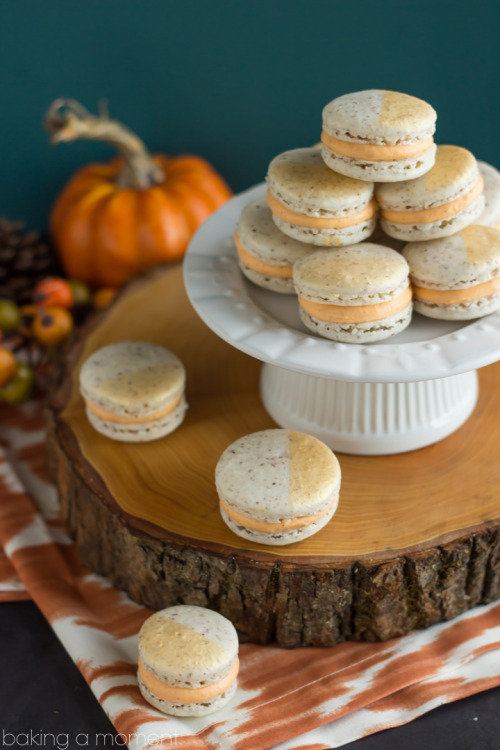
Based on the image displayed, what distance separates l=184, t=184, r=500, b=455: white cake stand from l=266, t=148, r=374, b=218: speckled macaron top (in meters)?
0.29

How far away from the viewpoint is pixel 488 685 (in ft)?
6.60

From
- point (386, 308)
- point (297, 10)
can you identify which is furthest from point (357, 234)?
point (297, 10)

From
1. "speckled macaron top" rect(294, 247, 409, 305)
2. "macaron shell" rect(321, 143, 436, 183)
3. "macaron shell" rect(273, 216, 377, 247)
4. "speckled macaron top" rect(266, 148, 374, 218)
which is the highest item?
"macaron shell" rect(321, 143, 436, 183)

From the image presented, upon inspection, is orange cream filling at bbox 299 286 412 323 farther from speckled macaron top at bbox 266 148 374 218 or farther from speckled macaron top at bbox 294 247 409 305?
speckled macaron top at bbox 266 148 374 218

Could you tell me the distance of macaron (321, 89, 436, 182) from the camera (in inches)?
74.0

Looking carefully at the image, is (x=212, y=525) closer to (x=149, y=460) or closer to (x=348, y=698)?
(x=149, y=460)

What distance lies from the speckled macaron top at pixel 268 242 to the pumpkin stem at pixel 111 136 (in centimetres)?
102

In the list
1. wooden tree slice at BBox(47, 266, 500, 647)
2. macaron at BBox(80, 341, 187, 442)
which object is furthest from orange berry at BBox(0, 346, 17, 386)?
macaron at BBox(80, 341, 187, 442)

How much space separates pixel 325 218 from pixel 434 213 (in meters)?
0.25

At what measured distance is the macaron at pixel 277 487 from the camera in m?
1.92

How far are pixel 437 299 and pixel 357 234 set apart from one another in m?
0.24

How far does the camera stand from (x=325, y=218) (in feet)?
6.46

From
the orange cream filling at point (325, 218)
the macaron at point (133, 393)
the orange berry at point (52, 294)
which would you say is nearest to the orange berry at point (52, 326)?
the orange berry at point (52, 294)

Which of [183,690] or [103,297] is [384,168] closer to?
[183,690]
